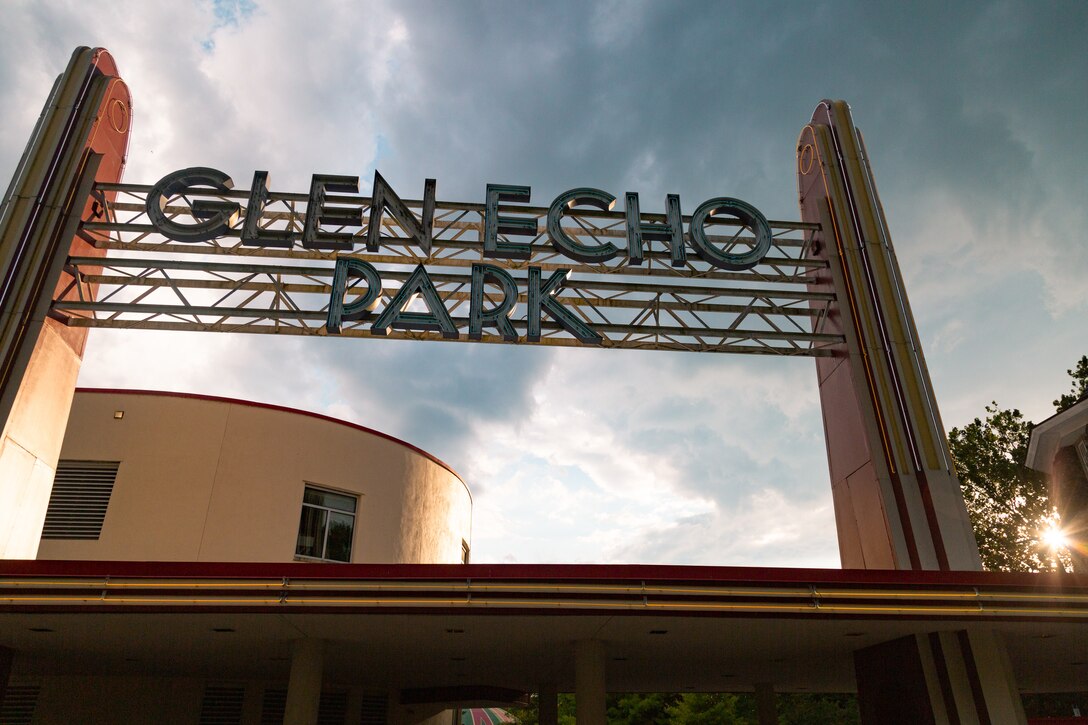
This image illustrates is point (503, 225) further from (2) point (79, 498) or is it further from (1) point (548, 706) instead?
(1) point (548, 706)

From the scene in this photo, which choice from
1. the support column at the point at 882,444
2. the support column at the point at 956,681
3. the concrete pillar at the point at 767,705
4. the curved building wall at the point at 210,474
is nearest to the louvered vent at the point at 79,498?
the curved building wall at the point at 210,474

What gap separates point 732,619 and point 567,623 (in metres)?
2.68

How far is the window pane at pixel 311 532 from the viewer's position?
72.1ft

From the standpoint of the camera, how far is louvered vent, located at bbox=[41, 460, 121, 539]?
64.7ft

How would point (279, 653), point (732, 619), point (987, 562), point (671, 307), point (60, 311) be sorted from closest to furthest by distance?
point (732, 619) → point (279, 653) → point (60, 311) → point (671, 307) → point (987, 562)

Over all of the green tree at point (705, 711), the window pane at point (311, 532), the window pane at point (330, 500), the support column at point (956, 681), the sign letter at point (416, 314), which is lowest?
the support column at point (956, 681)

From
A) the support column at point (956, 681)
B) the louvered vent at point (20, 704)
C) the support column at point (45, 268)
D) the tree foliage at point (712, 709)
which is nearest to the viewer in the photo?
the support column at point (956, 681)

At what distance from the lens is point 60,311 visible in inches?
697

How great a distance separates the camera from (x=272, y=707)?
2141cm

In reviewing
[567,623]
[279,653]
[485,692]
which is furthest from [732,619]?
[485,692]

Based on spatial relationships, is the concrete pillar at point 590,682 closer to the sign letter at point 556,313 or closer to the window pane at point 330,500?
the sign letter at point 556,313

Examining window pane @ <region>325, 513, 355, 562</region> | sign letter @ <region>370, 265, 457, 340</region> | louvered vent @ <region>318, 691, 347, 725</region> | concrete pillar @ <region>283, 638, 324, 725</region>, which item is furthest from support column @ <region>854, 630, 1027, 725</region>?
louvered vent @ <region>318, 691, 347, 725</region>

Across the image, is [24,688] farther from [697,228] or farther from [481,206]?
[697,228]

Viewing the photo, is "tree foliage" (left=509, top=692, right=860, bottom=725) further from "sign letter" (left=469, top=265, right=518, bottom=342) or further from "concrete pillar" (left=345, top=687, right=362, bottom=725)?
"sign letter" (left=469, top=265, right=518, bottom=342)
